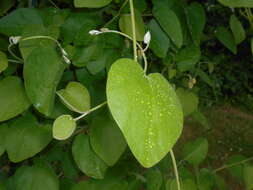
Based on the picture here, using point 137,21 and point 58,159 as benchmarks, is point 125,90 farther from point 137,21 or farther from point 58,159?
point 58,159

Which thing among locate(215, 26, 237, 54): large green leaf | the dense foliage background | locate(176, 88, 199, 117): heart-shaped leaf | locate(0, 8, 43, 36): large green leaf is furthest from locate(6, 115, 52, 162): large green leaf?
locate(215, 26, 237, 54): large green leaf

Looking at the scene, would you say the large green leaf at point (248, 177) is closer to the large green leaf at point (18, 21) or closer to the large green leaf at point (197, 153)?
the large green leaf at point (197, 153)

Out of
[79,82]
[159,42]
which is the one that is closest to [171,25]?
[159,42]

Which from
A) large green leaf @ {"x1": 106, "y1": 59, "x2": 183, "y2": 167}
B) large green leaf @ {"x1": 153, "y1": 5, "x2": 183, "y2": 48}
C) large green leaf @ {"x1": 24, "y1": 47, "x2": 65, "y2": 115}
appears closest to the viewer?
large green leaf @ {"x1": 106, "y1": 59, "x2": 183, "y2": 167}

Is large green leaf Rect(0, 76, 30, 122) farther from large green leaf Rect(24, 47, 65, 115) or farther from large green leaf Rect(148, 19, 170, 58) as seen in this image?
large green leaf Rect(148, 19, 170, 58)

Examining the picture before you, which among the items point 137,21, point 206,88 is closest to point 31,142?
point 137,21

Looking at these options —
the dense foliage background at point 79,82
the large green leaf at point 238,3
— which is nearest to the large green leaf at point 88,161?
the dense foliage background at point 79,82
